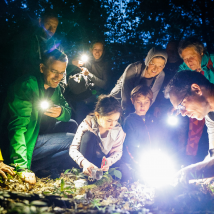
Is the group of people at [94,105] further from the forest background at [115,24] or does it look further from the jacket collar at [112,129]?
the forest background at [115,24]

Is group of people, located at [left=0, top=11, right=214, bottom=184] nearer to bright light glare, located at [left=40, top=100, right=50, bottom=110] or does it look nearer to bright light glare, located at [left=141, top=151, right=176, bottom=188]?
bright light glare, located at [left=40, top=100, right=50, bottom=110]

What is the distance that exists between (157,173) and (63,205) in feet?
5.47

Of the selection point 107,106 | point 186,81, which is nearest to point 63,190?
point 107,106

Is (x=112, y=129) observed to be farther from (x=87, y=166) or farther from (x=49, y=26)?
(x=49, y=26)

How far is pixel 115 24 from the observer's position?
12.0 ft

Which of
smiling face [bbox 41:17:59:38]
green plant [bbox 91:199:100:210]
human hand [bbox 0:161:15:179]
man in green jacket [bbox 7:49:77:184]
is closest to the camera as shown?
green plant [bbox 91:199:100:210]

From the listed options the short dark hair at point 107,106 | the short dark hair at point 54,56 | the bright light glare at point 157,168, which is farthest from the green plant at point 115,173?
the short dark hair at point 54,56

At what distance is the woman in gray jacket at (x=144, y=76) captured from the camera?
3328 mm

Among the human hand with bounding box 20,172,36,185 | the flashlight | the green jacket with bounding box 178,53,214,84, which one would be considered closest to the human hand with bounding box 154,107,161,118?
the green jacket with bounding box 178,53,214,84

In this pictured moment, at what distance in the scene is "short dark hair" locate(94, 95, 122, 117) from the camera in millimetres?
2939

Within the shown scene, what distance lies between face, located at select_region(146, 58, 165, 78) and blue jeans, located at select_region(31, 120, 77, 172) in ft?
5.60

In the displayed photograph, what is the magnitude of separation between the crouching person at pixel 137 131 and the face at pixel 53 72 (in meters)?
1.33

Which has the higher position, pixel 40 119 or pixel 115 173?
pixel 40 119

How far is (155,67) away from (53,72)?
6.08ft
